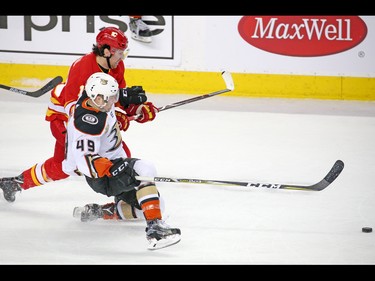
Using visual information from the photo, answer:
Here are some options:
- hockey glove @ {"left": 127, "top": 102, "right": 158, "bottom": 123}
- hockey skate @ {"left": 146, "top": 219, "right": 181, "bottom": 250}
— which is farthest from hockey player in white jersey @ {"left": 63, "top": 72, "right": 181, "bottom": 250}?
hockey glove @ {"left": 127, "top": 102, "right": 158, "bottom": 123}

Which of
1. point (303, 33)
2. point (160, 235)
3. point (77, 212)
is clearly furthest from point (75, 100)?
point (303, 33)

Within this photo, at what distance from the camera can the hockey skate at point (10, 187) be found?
16.5ft

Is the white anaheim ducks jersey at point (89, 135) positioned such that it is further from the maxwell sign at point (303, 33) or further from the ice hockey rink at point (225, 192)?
the maxwell sign at point (303, 33)

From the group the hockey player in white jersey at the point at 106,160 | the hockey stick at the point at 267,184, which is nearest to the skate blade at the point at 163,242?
the hockey player in white jersey at the point at 106,160

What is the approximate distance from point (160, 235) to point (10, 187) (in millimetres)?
1137

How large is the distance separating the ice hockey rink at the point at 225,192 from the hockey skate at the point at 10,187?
5cm

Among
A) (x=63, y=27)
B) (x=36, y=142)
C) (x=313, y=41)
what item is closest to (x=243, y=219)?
(x=36, y=142)

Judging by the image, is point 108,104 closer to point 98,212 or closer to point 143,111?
point 98,212

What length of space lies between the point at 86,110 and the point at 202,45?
10.9 feet

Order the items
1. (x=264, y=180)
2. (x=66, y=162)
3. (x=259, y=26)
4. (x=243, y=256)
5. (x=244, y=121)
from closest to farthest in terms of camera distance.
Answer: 1. (x=243, y=256)
2. (x=66, y=162)
3. (x=264, y=180)
4. (x=244, y=121)
5. (x=259, y=26)

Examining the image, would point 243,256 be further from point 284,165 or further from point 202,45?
point 202,45

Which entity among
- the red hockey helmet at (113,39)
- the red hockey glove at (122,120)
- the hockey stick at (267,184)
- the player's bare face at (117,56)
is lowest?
the hockey stick at (267,184)

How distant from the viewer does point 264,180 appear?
219 inches

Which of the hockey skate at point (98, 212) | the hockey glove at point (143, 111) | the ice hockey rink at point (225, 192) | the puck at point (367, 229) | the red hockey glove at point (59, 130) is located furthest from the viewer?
the hockey glove at point (143, 111)
